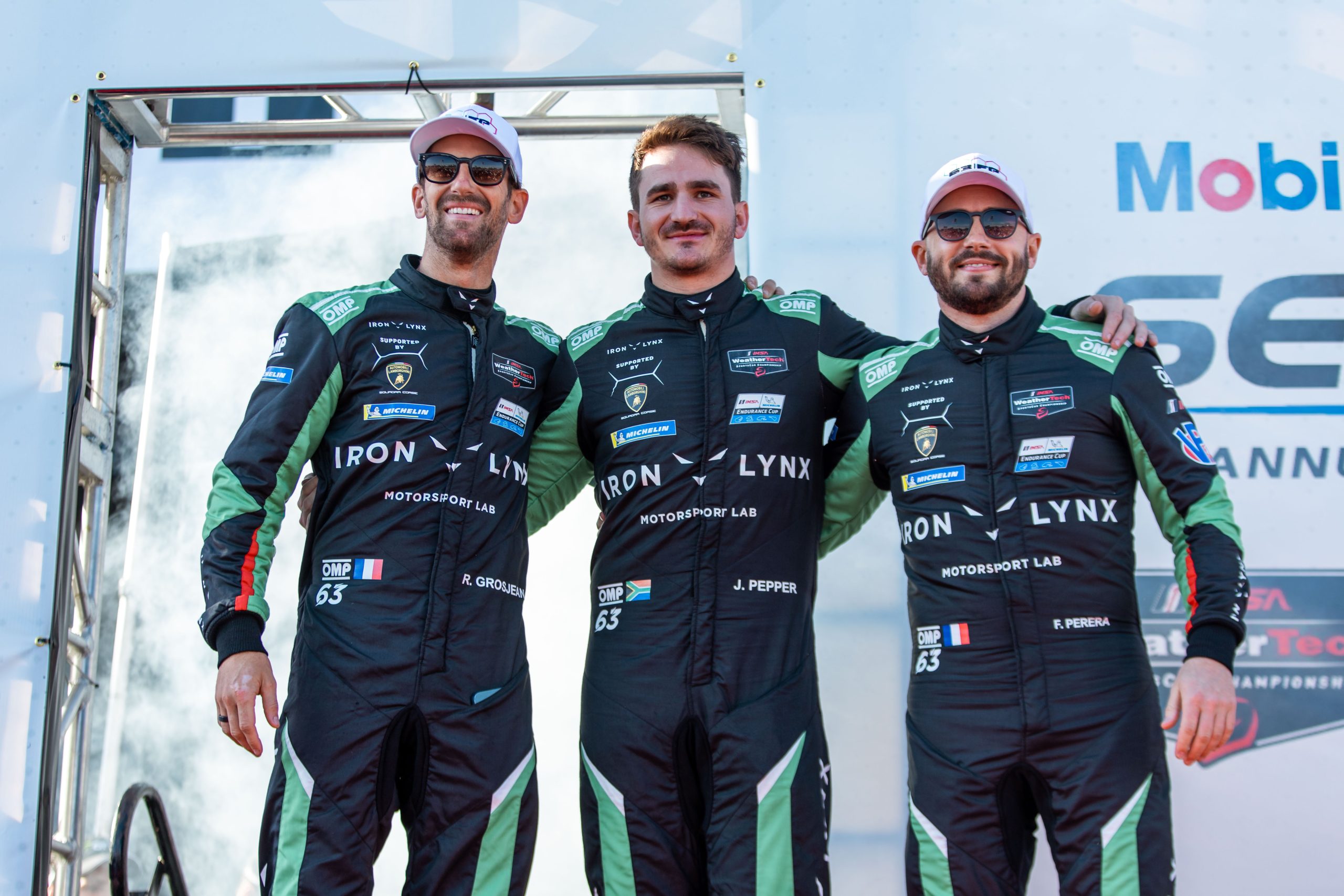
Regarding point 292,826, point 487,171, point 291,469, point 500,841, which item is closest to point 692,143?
point 487,171

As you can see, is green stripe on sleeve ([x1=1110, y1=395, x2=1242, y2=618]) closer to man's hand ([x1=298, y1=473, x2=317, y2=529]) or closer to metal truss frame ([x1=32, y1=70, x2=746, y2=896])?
metal truss frame ([x1=32, y1=70, x2=746, y2=896])

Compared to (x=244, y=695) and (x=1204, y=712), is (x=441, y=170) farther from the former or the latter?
(x=1204, y=712)

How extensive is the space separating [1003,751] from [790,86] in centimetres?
209

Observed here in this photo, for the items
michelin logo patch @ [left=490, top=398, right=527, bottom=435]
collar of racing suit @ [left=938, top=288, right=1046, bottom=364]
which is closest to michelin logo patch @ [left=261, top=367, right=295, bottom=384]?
michelin logo patch @ [left=490, top=398, right=527, bottom=435]

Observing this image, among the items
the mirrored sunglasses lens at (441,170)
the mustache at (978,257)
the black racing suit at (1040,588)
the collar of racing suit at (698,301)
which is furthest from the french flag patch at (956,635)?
the mirrored sunglasses lens at (441,170)

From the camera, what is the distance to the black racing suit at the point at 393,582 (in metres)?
2.35

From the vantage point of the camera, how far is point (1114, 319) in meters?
2.63

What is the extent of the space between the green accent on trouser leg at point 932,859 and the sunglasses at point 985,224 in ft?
4.20

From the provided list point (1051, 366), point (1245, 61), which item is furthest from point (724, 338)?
point (1245, 61)

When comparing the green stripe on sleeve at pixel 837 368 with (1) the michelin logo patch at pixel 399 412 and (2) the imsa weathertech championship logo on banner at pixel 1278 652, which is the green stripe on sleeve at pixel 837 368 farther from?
(2) the imsa weathertech championship logo on banner at pixel 1278 652

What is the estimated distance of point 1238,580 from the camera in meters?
2.29

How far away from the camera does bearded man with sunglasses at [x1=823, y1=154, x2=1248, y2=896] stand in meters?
2.26

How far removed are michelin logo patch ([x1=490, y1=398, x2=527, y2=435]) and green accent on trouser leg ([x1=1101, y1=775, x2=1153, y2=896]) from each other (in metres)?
1.49

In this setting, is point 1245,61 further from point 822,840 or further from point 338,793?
point 338,793
